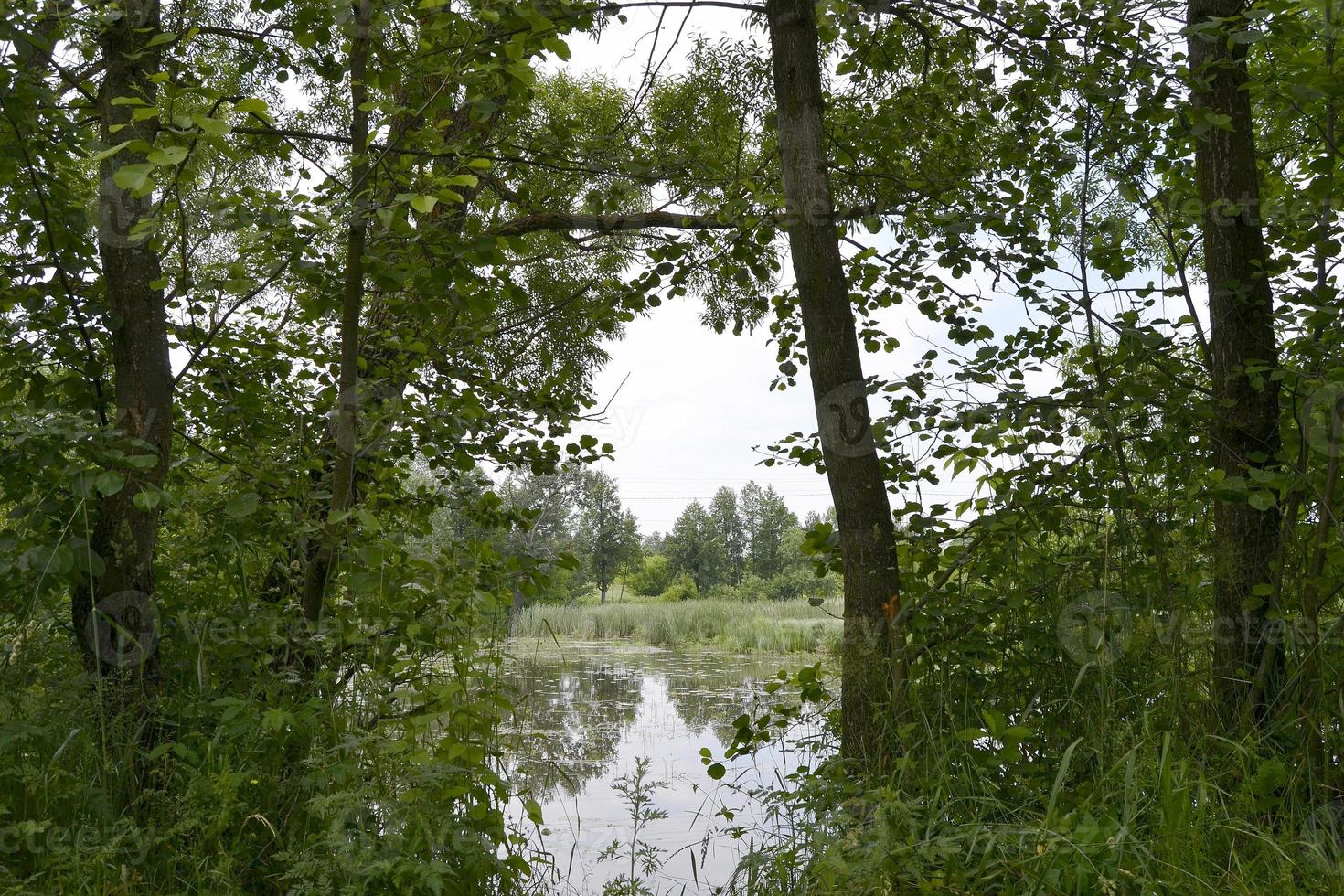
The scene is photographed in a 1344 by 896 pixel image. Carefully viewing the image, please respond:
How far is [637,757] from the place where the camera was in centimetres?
369

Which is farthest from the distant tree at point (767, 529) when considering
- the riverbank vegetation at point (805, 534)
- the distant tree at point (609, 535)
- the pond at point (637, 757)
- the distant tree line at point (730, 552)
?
the riverbank vegetation at point (805, 534)

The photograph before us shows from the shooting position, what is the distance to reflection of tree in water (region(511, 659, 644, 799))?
17.3 feet

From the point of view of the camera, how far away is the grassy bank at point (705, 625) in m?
14.0

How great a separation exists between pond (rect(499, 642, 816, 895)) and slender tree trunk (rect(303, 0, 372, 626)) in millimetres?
763

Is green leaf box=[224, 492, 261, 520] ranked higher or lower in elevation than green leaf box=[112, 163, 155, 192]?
lower

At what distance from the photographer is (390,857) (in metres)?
2.06

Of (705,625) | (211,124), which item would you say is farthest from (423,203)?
(705,625)

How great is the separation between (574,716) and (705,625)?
9014 mm

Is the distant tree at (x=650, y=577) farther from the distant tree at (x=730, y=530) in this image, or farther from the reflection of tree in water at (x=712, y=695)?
the reflection of tree in water at (x=712, y=695)

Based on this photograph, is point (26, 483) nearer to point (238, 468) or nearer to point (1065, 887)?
point (238, 468)

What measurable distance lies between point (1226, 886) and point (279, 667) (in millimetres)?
2437

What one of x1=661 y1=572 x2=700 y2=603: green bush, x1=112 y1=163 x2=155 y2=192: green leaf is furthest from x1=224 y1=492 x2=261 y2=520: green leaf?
x1=661 y1=572 x2=700 y2=603: green bush

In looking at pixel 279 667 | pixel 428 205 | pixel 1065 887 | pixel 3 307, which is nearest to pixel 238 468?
pixel 279 667

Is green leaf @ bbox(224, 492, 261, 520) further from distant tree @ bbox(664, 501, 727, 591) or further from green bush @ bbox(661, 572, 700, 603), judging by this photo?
distant tree @ bbox(664, 501, 727, 591)
